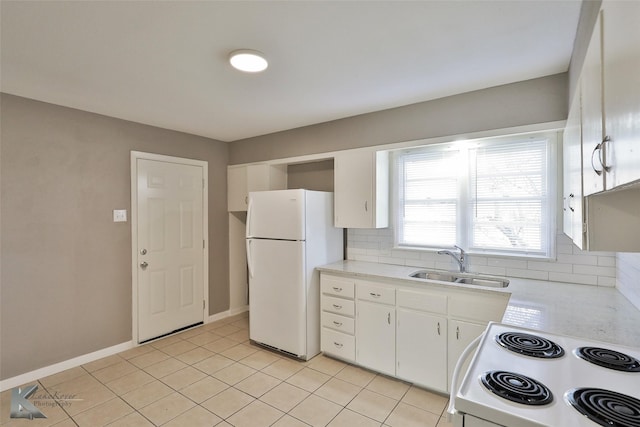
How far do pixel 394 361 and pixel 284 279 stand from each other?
48.9 inches

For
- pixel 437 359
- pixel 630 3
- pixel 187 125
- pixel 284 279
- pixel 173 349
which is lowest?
pixel 173 349

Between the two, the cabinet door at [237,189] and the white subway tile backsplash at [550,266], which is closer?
the white subway tile backsplash at [550,266]

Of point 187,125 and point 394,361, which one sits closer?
point 394,361

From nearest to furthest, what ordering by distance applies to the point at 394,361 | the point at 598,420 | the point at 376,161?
the point at 598,420 < the point at 394,361 < the point at 376,161

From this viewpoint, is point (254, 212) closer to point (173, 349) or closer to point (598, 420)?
point (173, 349)

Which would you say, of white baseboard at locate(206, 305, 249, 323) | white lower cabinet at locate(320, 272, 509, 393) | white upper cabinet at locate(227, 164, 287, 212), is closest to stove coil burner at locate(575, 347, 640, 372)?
white lower cabinet at locate(320, 272, 509, 393)

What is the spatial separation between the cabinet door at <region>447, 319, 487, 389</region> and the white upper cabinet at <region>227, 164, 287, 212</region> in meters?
2.52

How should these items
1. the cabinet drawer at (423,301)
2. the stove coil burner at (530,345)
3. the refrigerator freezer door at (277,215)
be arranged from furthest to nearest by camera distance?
the refrigerator freezer door at (277,215) < the cabinet drawer at (423,301) < the stove coil burner at (530,345)

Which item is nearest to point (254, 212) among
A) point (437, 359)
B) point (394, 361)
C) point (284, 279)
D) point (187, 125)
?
point (284, 279)

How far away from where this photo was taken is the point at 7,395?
2.46 metres

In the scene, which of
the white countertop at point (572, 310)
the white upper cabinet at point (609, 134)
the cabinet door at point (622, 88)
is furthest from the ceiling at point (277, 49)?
the white countertop at point (572, 310)

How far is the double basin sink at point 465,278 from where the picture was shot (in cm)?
260

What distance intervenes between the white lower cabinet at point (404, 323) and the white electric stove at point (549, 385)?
95cm

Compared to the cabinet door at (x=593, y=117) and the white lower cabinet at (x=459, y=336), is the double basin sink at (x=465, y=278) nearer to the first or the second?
the white lower cabinet at (x=459, y=336)
